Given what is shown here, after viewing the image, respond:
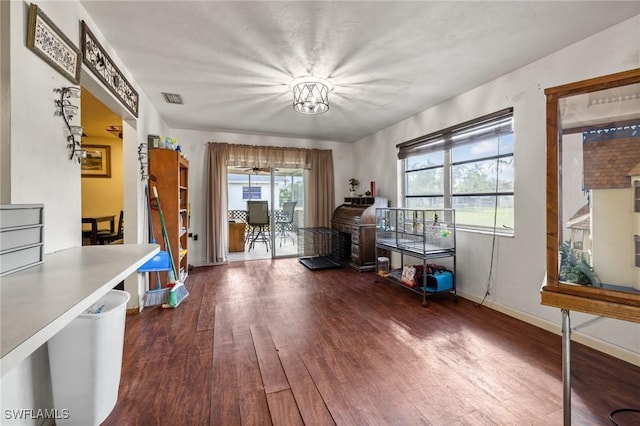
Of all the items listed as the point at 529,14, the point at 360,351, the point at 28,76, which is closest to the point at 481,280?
the point at 360,351

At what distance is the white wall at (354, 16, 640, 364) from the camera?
76.9 inches

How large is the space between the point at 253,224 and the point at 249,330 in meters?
3.35

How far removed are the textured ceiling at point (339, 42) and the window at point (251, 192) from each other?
311 centimetres

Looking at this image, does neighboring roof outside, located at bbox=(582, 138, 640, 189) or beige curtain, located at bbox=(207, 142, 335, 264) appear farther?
beige curtain, located at bbox=(207, 142, 335, 264)

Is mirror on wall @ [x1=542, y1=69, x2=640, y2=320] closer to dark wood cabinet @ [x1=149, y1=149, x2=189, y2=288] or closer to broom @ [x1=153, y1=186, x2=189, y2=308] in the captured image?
broom @ [x1=153, y1=186, x2=189, y2=308]

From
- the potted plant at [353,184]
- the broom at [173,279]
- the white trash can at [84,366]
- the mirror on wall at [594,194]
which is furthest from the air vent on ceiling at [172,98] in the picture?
the mirror on wall at [594,194]

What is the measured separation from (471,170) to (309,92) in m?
2.15

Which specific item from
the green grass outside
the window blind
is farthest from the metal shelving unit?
the window blind

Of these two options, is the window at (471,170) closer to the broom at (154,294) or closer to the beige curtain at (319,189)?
the beige curtain at (319,189)

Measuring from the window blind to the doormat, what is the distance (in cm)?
225

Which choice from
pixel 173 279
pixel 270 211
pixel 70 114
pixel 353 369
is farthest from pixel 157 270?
pixel 270 211

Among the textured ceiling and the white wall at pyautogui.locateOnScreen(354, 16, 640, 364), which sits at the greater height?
the textured ceiling

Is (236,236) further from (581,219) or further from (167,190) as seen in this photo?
(581,219)

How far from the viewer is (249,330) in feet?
7.88
